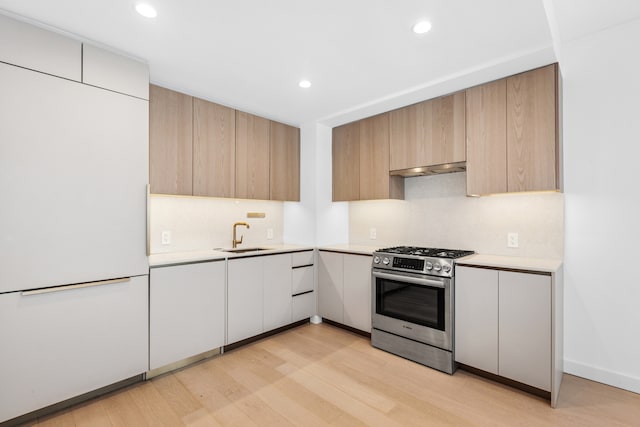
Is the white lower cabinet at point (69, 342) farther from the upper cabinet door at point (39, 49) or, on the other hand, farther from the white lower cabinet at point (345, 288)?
the white lower cabinet at point (345, 288)

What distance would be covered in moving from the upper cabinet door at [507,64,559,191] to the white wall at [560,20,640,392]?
356 millimetres

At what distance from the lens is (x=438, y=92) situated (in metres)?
2.80

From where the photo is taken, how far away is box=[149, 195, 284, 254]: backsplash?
295cm

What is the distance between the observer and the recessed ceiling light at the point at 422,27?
1874mm

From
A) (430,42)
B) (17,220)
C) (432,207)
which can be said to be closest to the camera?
(17,220)

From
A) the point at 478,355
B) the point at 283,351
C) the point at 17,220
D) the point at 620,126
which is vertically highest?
the point at 620,126

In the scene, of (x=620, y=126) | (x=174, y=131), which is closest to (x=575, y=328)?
(x=620, y=126)

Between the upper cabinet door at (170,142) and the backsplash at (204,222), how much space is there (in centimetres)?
24

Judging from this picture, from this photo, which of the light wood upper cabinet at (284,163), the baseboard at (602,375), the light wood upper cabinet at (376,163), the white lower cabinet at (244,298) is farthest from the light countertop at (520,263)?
the light wood upper cabinet at (284,163)

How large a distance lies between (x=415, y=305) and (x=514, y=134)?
5.33 feet

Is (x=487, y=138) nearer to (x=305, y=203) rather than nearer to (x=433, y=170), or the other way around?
(x=433, y=170)

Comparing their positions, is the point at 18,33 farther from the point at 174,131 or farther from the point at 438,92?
the point at 438,92

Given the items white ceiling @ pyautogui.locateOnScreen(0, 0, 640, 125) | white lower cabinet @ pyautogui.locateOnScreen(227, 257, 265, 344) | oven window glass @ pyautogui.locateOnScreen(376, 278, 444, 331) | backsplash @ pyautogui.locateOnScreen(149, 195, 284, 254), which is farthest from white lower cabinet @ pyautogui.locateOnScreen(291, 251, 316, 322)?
white ceiling @ pyautogui.locateOnScreen(0, 0, 640, 125)

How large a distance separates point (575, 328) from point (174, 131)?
375cm
